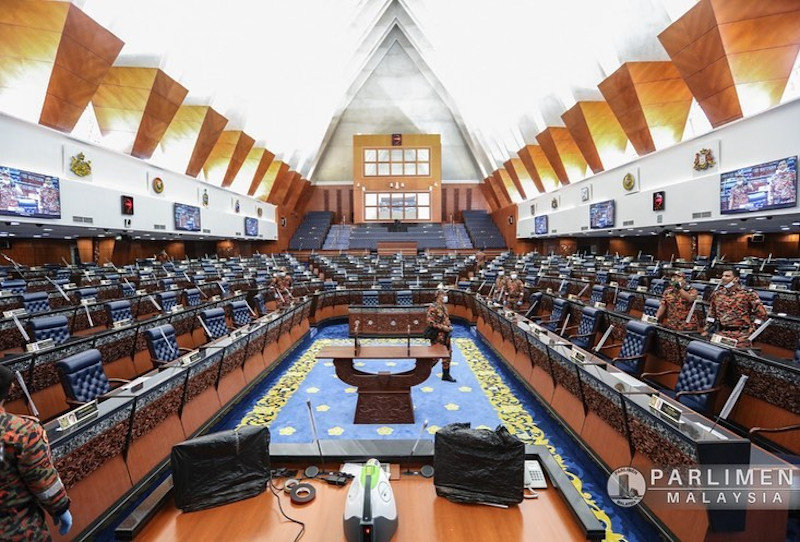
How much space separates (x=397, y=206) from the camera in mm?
30500

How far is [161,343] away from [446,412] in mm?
3973

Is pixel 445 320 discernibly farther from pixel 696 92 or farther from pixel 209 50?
pixel 209 50

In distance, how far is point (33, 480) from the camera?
64.0 inches

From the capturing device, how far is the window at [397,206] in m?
30.4

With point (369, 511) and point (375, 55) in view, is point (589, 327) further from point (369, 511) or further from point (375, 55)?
point (375, 55)

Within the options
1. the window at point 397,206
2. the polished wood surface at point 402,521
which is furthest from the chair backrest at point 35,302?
the window at point 397,206

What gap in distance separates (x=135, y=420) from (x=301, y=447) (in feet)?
5.46

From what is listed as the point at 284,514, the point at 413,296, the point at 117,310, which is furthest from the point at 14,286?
the point at 284,514

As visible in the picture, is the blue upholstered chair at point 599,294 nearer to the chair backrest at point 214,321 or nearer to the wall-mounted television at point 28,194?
the chair backrest at point 214,321

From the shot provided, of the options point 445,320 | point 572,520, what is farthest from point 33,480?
point 445,320

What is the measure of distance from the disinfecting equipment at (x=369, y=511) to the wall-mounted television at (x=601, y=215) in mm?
16491

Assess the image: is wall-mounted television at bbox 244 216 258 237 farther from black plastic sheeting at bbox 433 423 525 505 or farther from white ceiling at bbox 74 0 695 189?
black plastic sheeting at bbox 433 423 525 505

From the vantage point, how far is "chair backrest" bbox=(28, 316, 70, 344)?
521 centimetres

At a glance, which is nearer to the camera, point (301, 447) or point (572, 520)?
point (572, 520)
